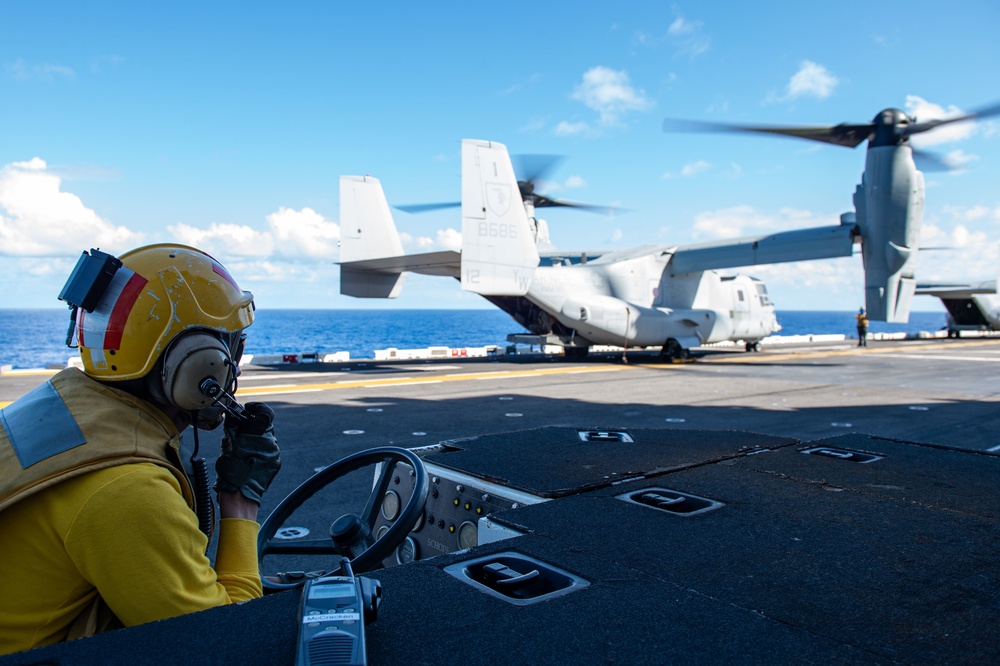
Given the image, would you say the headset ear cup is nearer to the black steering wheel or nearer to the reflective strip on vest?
the reflective strip on vest

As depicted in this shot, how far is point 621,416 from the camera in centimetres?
1076

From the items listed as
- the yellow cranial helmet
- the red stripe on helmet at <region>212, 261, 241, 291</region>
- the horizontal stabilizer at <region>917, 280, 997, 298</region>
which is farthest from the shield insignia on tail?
the horizontal stabilizer at <region>917, 280, 997, 298</region>

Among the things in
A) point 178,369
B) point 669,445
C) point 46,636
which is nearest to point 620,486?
point 669,445

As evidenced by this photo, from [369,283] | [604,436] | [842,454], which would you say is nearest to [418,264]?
[369,283]

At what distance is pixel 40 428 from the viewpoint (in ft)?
5.87

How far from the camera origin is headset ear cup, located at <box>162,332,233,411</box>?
208 cm

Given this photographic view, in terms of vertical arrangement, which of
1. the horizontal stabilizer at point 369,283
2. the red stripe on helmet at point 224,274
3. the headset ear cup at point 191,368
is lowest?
the headset ear cup at point 191,368

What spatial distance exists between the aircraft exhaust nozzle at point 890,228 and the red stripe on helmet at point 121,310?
715 inches

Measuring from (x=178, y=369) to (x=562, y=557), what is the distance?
1372 mm

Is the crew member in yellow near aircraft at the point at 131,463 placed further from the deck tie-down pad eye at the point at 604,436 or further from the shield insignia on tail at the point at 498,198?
the shield insignia on tail at the point at 498,198

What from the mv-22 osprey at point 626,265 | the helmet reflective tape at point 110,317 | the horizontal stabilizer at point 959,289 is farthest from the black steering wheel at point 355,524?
the horizontal stabilizer at point 959,289

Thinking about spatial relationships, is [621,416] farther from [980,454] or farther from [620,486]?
[620,486]

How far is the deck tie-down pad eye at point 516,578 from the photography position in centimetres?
167

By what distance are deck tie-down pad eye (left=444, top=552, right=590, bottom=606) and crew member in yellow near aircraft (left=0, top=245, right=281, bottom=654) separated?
69cm
